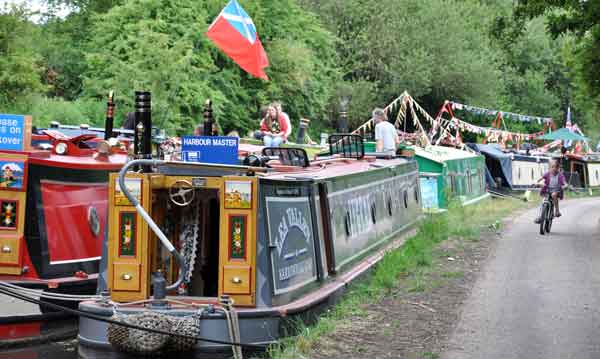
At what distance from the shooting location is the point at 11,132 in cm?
970

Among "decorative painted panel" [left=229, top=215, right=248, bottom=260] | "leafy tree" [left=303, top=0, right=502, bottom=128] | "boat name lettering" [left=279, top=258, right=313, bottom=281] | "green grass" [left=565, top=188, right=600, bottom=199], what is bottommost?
"boat name lettering" [left=279, top=258, right=313, bottom=281]

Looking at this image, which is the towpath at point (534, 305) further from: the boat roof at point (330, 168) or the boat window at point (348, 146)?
the boat window at point (348, 146)

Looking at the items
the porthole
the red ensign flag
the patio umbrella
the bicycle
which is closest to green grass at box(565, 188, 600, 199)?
the patio umbrella

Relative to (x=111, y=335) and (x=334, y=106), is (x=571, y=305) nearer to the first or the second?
(x=111, y=335)

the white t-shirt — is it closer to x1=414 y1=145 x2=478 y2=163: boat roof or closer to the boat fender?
x1=414 y1=145 x2=478 y2=163: boat roof

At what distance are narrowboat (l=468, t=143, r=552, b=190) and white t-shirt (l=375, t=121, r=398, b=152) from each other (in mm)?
18630

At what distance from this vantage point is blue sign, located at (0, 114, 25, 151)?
31.7ft

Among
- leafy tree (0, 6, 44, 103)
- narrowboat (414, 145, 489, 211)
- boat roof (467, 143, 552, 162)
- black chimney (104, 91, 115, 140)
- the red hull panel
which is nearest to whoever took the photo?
the red hull panel

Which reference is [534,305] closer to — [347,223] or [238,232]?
[347,223]

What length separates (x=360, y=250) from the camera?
38.6ft

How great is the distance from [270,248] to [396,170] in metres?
6.88

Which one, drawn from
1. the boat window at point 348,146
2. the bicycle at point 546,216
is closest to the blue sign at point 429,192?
the bicycle at point 546,216

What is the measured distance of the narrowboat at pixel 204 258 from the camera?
769 cm

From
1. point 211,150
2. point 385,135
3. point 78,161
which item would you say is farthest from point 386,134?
point 211,150
